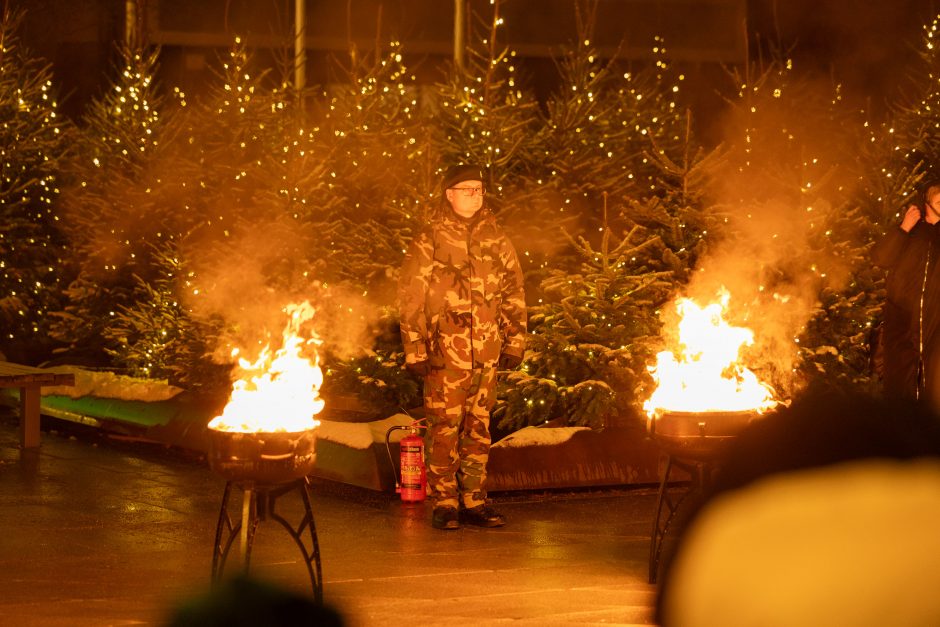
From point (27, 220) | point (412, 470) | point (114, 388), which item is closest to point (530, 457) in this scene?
point (412, 470)

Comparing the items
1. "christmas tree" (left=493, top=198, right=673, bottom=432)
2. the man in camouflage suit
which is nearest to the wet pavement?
the man in camouflage suit

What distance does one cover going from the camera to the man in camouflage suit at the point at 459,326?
7934 millimetres

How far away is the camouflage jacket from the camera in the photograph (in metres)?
7.93

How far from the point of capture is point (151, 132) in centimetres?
1541

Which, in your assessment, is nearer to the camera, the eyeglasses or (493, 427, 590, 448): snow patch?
the eyeglasses

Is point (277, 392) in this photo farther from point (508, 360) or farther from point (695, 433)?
point (508, 360)

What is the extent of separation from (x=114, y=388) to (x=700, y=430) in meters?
8.19

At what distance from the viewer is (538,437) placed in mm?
9523

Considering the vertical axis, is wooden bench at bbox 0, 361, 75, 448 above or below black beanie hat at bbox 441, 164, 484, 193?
below

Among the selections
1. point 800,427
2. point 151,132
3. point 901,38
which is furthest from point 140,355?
point 800,427

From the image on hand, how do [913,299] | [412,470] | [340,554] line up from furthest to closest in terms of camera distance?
[412,470] < [913,299] < [340,554]

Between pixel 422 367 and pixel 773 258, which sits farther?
pixel 773 258

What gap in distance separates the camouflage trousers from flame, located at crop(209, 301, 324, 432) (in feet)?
6.28

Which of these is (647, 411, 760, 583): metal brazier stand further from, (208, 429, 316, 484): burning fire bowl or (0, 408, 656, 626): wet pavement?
(208, 429, 316, 484): burning fire bowl
